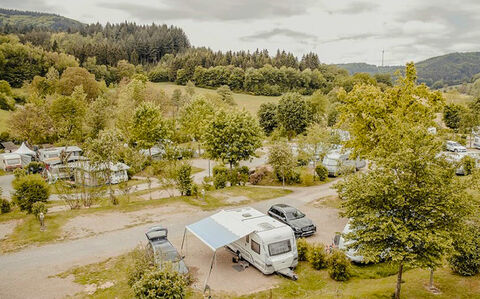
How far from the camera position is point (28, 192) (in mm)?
20938

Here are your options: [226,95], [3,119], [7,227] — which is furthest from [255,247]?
[226,95]

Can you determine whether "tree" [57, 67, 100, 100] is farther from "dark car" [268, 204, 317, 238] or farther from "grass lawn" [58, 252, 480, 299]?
"grass lawn" [58, 252, 480, 299]

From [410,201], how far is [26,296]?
1387cm

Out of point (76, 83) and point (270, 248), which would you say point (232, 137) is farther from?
point (76, 83)

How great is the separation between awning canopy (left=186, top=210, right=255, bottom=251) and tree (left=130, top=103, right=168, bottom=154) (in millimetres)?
25072

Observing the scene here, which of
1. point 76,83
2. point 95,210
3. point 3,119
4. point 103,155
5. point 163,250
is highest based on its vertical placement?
point 76,83

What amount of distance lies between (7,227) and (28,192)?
9.07 ft

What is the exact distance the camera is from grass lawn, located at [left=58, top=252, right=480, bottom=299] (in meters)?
11.1

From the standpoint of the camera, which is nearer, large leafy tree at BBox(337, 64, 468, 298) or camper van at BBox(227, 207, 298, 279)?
large leafy tree at BBox(337, 64, 468, 298)

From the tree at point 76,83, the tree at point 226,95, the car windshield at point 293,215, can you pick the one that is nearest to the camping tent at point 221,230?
the car windshield at point 293,215

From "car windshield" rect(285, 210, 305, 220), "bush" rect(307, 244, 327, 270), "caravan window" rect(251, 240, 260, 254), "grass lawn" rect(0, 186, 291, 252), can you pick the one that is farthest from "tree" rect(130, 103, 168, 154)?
"bush" rect(307, 244, 327, 270)

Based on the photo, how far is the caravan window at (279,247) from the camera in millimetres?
13430

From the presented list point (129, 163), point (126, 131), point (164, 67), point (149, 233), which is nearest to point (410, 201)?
point (149, 233)

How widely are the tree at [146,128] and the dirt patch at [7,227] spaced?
19357 mm
